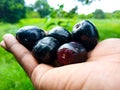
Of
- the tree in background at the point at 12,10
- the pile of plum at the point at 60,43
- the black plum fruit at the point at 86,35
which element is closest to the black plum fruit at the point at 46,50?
the pile of plum at the point at 60,43

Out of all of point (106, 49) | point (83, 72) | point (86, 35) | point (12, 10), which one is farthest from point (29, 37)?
point (12, 10)

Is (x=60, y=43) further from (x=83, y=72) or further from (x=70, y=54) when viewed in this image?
(x=83, y=72)

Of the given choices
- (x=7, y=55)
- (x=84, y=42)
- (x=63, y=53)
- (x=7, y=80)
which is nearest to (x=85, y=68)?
(x=63, y=53)

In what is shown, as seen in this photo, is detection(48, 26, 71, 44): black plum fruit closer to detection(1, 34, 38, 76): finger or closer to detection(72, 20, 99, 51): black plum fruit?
detection(72, 20, 99, 51): black plum fruit

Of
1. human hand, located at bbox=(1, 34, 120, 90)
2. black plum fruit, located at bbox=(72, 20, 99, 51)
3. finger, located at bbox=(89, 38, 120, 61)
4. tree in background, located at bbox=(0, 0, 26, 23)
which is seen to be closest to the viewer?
human hand, located at bbox=(1, 34, 120, 90)

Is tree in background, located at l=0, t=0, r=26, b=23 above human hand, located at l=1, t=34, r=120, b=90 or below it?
below

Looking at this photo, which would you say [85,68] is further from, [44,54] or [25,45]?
[25,45]

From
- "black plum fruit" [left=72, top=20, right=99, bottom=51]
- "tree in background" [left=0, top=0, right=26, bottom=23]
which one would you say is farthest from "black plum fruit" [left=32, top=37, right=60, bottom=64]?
"tree in background" [left=0, top=0, right=26, bottom=23]
